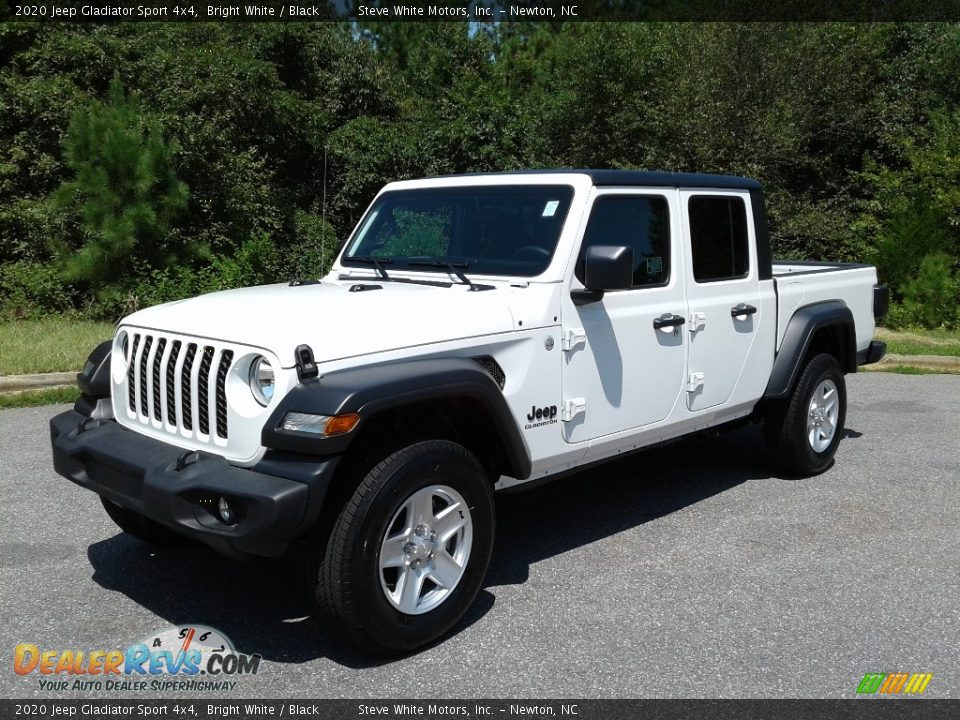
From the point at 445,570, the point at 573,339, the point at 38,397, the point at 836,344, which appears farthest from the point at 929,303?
the point at 445,570

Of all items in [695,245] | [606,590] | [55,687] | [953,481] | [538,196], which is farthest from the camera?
[953,481]

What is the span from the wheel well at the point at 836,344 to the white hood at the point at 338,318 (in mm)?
2911

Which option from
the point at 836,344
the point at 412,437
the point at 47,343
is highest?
the point at 412,437

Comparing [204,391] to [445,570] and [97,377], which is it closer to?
[97,377]

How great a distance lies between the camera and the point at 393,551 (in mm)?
3623

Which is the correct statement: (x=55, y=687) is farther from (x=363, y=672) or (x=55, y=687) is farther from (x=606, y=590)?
(x=606, y=590)

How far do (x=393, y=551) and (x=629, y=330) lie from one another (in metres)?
1.73

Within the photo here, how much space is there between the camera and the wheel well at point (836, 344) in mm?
6246

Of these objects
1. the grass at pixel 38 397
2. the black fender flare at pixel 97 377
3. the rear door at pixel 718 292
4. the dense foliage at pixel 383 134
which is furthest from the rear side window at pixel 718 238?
the dense foliage at pixel 383 134

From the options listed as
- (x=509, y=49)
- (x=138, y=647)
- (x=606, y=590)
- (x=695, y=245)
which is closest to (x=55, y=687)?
(x=138, y=647)

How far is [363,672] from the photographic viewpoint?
355cm

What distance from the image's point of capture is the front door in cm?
437

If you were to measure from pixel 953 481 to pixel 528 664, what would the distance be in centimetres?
391

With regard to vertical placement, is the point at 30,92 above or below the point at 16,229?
above
